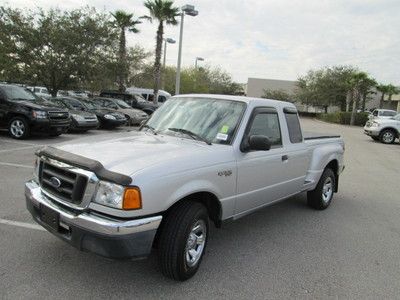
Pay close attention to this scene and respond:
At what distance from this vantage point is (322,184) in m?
6.55

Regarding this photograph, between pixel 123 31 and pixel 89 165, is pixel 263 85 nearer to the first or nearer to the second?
pixel 123 31

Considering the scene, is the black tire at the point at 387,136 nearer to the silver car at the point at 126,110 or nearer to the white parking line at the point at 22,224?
the silver car at the point at 126,110

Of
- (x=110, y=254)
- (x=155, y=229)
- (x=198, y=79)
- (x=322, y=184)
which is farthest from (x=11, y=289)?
(x=198, y=79)

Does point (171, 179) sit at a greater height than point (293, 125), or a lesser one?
lesser

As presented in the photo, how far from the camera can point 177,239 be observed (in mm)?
3600

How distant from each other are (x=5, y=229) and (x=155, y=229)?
2.39 meters

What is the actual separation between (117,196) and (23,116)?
34.5 ft

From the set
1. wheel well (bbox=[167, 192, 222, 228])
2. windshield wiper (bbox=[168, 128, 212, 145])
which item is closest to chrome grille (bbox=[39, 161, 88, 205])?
wheel well (bbox=[167, 192, 222, 228])

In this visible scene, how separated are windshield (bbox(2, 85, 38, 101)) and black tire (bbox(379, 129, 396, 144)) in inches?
670

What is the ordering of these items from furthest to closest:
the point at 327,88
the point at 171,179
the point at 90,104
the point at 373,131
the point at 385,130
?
the point at 327,88 → the point at 373,131 → the point at 385,130 → the point at 90,104 → the point at 171,179

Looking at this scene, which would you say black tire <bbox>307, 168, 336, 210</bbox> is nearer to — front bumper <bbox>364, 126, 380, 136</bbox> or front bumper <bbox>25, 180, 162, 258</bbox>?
front bumper <bbox>25, 180, 162, 258</bbox>

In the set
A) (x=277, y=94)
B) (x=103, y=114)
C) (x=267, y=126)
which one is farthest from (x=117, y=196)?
(x=277, y=94)

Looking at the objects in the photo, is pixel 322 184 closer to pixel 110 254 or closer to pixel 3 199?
pixel 110 254

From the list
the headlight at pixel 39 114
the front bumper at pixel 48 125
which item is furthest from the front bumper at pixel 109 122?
the headlight at pixel 39 114
